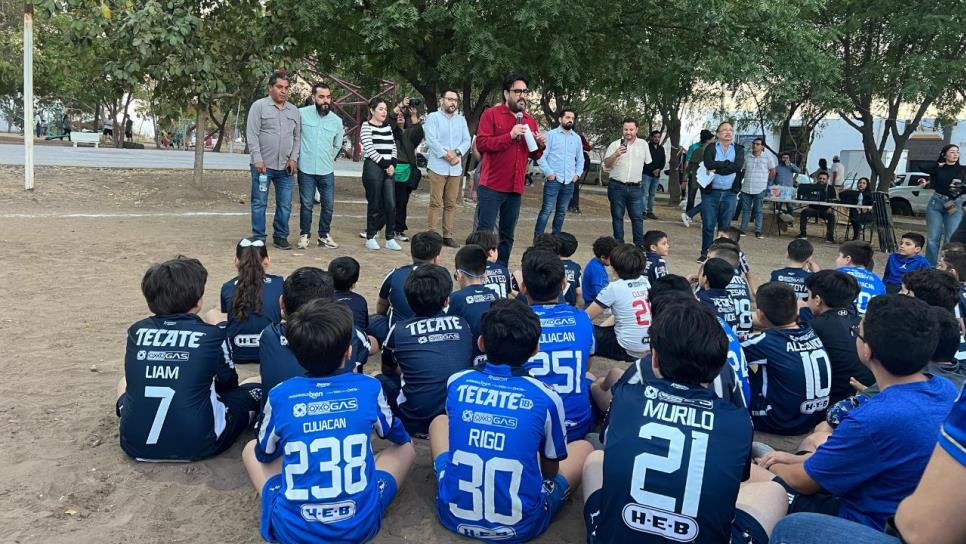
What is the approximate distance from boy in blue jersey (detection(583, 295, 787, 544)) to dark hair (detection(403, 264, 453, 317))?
58.0 inches

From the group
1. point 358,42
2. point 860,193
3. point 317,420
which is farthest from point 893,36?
point 317,420

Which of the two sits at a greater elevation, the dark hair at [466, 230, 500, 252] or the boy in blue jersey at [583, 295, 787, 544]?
the dark hair at [466, 230, 500, 252]

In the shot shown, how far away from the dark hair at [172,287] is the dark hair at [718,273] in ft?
10.5

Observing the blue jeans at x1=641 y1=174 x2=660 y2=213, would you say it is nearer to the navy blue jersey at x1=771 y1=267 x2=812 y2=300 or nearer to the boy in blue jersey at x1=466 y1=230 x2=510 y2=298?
the navy blue jersey at x1=771 y1=267 x2=812 y2=300

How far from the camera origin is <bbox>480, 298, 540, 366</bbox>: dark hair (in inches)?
116

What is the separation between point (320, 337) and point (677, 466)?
1.39m

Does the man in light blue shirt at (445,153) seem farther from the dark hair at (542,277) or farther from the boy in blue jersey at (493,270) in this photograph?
the dark hair at (542,277)

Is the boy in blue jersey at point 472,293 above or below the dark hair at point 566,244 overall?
below

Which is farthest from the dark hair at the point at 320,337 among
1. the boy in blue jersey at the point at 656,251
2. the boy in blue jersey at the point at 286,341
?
the boy in blue jersey at the point at 656,251

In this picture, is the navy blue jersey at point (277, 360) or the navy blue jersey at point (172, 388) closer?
the navy blue jersey at point (172, 388)

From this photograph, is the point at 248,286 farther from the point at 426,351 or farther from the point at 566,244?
the point at 566,244

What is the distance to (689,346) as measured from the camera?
251 centimetres

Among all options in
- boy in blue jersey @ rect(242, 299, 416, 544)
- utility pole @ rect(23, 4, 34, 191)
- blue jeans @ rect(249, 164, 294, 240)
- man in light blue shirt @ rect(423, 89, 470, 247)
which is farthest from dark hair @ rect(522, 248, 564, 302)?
utility pole @ rect(23, 4, 34, 191)

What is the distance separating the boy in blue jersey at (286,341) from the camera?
11.4 feet
